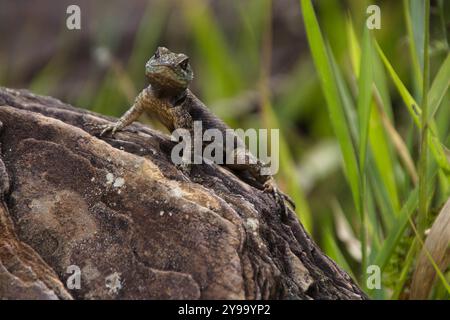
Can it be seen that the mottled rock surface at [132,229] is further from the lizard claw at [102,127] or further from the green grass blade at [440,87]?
the green grass blade at [440,87]

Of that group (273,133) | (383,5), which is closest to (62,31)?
(383,5)

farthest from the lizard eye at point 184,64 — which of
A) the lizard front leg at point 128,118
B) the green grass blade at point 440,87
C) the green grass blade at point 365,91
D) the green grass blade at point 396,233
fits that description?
the green grass blade at point 396,233

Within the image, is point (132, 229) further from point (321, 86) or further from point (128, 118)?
point (321, 86)

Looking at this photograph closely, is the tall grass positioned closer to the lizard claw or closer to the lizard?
the lizard

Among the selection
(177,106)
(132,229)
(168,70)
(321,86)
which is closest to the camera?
(132,229)

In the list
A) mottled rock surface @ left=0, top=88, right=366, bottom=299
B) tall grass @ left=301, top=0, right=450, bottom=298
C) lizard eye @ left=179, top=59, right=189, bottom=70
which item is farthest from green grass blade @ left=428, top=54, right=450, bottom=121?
lizard eye @ left=179, top=59, right=189, bottom=70

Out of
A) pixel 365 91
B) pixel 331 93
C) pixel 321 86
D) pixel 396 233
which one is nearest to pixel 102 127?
pixel 331 93
